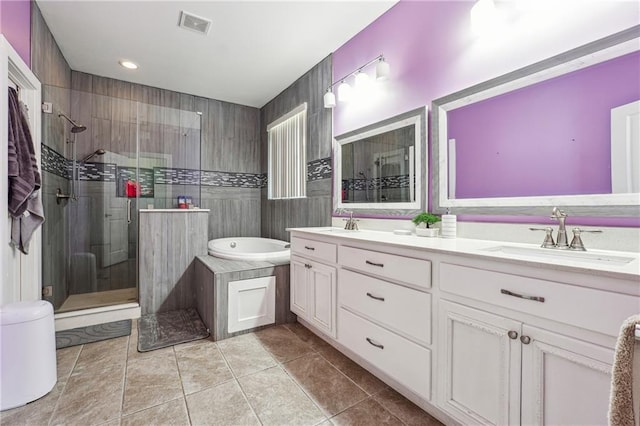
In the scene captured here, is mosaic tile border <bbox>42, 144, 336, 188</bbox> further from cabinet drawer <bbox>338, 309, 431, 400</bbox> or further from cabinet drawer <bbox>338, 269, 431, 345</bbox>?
cabinet drawer <bbox>338, 309, 431, 400</bbox>

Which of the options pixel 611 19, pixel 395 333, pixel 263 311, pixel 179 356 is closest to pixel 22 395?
pixel 179 356

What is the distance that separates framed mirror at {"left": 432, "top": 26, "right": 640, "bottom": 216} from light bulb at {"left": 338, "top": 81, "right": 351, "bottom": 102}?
0.92 meters

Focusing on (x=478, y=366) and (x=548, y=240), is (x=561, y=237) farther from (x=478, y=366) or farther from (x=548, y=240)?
(x=478, y=366)

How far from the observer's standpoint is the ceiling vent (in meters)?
A: 2.17

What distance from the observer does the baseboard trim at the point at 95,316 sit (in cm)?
229

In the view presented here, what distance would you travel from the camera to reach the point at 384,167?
218 cm

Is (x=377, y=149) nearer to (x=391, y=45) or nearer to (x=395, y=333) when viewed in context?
(x=391, y=45)

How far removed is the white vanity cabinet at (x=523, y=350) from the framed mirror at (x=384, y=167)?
0.87 m

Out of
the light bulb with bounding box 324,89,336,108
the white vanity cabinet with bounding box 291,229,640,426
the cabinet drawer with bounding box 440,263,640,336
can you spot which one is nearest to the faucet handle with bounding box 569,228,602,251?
the white vanity cabinet with bounding box 291,229,640,426

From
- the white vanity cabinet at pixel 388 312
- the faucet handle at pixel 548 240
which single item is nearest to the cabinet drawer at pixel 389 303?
the white vanity cabinet at pixel 388 312

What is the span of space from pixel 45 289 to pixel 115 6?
230 centimetres

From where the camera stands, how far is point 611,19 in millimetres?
1141

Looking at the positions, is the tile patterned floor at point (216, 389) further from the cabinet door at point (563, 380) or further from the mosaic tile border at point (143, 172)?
the mosaic tile border at point (143, 172)

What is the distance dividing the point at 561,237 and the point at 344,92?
1.89 metres
